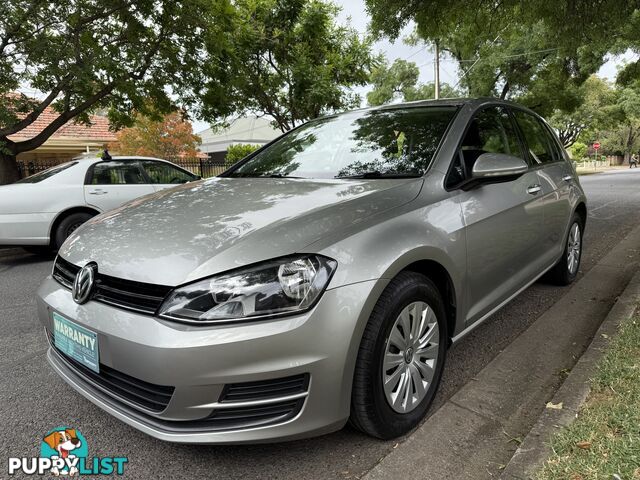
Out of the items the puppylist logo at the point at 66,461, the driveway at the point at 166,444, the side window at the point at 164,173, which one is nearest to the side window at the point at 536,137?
the driveway at the point at 166,444

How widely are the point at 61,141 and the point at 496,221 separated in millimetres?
18261

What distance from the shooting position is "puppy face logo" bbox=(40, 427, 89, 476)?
202 centimetres

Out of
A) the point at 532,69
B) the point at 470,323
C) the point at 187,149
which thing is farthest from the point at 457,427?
the point at 187,149

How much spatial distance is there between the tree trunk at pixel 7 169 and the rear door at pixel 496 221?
906 centimetres

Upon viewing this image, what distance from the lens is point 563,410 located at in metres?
2.20

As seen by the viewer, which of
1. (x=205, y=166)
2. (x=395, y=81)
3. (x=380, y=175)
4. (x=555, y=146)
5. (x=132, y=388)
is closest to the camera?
(x=132, y=388)

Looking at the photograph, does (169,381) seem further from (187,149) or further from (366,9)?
(187,149)

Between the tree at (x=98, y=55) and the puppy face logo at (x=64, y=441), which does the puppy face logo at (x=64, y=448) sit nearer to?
the puppy face logo at (x=64, y=441)

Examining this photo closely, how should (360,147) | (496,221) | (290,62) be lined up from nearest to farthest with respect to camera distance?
(496,221)
(360,147)
(290,62)

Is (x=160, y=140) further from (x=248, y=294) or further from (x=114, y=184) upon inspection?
(x=248, y=294)

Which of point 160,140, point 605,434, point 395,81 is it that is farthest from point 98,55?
point 395,81

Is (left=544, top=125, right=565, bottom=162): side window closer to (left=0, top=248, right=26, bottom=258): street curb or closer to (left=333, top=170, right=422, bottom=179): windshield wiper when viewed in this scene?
(left=333, top=170, right=422, bottom=179): windshield wiper

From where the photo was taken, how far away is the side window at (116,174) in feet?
22.0

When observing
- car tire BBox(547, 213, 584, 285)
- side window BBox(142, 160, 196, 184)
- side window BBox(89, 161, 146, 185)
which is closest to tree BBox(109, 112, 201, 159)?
side window BBox(142, 160, 196, 184)
